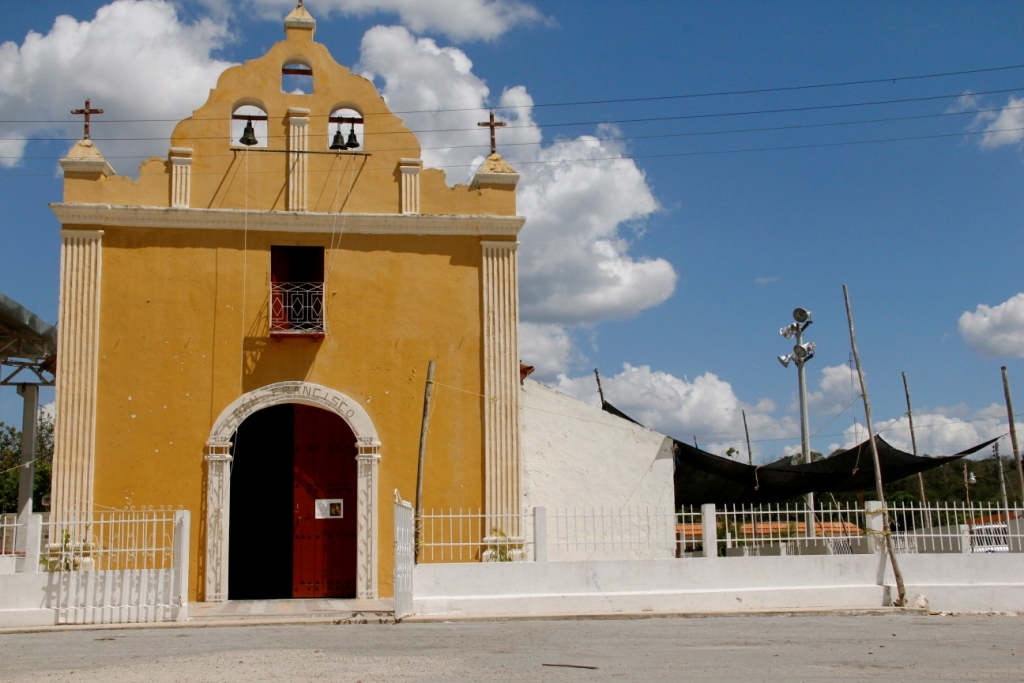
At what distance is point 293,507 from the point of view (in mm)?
14914

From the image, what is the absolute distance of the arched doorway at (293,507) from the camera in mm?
14672

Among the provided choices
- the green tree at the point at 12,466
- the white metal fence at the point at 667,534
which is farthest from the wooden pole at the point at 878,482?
the green tree at the point at 12,466

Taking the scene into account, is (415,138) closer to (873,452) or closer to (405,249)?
(405,249)

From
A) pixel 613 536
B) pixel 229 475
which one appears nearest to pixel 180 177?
pixel 229 475

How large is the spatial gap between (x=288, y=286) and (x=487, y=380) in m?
3.24

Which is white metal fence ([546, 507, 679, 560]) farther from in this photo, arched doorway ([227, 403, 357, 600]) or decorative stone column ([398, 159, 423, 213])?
decorative stone column ([398, 159, 423, 213])

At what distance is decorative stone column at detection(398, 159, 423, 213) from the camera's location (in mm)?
15008

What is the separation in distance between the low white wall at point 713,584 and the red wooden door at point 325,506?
108 inches

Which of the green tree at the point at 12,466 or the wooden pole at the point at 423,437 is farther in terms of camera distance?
the green tree at the point at 12,466

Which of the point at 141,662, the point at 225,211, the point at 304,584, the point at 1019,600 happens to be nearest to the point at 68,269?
the point at 225,211

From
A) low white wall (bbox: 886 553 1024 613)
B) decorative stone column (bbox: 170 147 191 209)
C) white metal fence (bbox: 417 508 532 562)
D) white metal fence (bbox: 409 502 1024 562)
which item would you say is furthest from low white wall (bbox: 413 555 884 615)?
decorative stone column (bbox: 170 147 191 209)

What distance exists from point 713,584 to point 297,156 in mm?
8461

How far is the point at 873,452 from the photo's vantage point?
1431cm

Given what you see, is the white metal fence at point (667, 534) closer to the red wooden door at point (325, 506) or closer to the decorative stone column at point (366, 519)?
the decorative stone column at point (366, 519)
